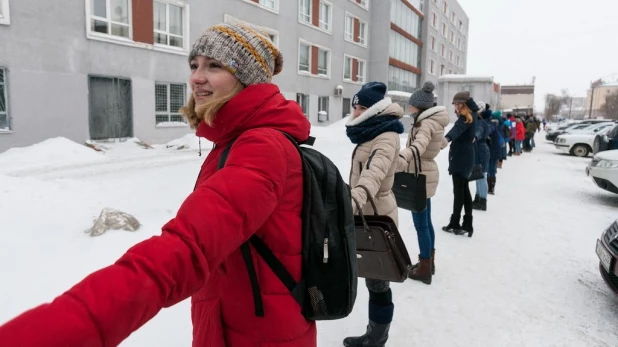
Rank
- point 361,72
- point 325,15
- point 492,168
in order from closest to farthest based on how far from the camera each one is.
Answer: point 492,168
point 325,15
point 361,72

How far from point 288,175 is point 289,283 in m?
0.37

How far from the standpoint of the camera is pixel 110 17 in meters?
13.8

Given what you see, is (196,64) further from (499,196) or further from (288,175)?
(499,196)

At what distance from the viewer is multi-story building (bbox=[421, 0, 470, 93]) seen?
43844mm

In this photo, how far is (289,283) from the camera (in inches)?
54.4

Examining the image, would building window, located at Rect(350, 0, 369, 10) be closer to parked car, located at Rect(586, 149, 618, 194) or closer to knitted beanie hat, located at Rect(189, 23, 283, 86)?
parked car, located at Rect(586, 149, 618, 194)

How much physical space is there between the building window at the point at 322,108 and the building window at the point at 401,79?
412 inches

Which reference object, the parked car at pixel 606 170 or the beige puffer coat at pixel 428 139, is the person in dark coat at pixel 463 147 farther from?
the parked car at pixel 606 170

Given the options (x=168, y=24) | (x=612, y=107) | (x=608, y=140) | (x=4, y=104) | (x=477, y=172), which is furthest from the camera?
A: (x=612, y=107)

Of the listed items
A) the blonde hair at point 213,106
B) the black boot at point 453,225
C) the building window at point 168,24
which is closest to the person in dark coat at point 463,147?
the black boot at point 453,225

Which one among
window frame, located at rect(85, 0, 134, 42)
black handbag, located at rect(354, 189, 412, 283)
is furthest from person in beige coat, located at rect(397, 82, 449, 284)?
window frame, located at rect(85, 0, 134, 42)

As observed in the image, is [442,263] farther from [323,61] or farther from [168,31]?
[323,61]

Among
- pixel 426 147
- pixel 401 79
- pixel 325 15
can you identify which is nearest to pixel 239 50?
pixel 426 147

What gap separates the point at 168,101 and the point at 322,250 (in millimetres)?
15851
